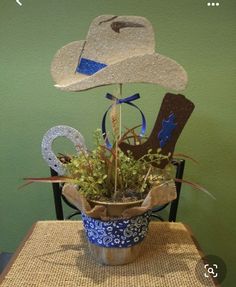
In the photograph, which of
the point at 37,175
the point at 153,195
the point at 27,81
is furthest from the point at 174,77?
the point at 37,175

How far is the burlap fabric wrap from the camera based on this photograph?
2.37 feet

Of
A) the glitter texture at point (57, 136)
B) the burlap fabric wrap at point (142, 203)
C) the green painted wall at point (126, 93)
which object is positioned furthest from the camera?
the green painted wall at point (126, 93)

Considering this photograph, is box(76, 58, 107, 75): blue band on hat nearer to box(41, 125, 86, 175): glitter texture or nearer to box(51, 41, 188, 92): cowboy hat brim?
box(51, 41, 188, 92): cowboy hat brim

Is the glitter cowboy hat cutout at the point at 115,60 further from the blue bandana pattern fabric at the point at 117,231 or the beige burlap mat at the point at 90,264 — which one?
the beige burlap mat at the point at 90,264

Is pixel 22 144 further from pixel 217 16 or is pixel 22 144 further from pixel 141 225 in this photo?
pixel 217 16

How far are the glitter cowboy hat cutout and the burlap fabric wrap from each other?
24 centimetres

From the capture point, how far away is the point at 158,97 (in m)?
1.34

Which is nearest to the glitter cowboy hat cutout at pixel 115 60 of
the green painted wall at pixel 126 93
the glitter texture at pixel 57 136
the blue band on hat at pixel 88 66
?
the blue band on hat at pixel 88 66

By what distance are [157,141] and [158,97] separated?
59 cm

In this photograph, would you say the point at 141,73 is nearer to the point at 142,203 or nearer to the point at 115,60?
the point at 115,60

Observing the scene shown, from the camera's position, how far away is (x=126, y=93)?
1.35 meters

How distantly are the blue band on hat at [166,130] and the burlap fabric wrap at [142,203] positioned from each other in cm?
10

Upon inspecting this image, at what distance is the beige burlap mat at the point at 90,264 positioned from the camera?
0.73m

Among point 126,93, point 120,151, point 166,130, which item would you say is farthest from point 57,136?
point 126,93
